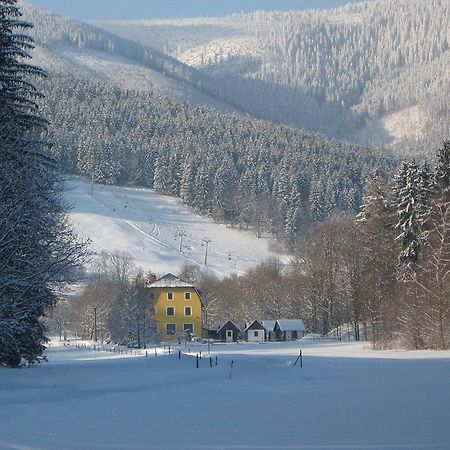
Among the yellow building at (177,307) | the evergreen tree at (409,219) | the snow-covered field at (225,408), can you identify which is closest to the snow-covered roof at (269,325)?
the yellow building at (177,307)

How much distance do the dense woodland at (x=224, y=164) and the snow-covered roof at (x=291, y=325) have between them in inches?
2499

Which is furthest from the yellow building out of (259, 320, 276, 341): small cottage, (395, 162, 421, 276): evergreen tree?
(395, 162, 421, 276): evergreen tree

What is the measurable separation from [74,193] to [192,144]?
3772cm

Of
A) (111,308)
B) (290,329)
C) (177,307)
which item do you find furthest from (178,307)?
(290,329)

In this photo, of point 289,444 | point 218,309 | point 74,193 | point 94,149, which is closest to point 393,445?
point 289,444

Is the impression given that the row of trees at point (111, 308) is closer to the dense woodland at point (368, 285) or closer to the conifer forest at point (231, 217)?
the dense woodland at point (368, 285)

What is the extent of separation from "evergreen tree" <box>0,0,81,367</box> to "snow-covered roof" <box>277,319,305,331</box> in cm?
5253

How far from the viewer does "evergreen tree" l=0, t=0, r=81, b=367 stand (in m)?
21.6

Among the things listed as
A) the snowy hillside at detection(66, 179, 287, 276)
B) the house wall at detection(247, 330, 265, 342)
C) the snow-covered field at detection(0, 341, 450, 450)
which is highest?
the snowy hillside at detection(66, 179, 287, 276)

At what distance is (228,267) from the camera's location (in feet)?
399

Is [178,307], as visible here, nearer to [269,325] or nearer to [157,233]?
[269,325]

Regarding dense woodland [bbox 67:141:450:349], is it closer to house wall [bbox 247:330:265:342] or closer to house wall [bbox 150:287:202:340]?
house wall [bbox 247:330:265:342]

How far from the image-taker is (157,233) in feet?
441

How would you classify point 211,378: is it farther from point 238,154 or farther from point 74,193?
point 238,154
